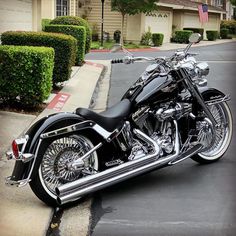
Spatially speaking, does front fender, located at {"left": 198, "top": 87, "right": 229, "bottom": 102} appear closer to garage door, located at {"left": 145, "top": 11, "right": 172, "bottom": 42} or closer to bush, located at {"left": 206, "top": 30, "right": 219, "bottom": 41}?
garage door, located at {"left": 145, "top": 11, "right": 172, "bottom": 42}

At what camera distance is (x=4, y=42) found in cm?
848

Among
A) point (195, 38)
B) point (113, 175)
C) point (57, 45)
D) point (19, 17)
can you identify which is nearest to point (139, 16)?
point (19, 17)

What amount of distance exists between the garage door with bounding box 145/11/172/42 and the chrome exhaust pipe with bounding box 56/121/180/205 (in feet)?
82.7

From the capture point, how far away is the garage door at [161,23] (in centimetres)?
2928

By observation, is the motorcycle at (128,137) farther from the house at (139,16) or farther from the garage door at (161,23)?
the garage door at (161,23)

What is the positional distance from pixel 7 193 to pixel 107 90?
6224 millimetres

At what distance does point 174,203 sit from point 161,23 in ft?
90.7

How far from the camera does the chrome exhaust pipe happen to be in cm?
362

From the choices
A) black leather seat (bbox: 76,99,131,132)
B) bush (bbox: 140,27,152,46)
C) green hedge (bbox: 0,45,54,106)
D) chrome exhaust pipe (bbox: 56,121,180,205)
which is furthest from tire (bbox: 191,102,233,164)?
bush (bbox: 140,27,152,46)

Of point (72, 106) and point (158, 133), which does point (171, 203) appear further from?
point (72, 106)

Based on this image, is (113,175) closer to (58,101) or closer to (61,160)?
(61,160)

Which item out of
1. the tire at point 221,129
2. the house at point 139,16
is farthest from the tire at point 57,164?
the house at point 139,16

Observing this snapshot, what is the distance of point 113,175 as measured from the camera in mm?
3846

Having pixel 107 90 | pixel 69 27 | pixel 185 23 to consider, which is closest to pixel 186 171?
pixel 107 90
